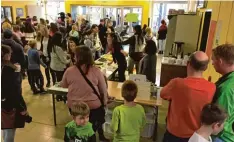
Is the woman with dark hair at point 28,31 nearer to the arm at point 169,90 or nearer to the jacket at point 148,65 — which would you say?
the jacket at point 148,65

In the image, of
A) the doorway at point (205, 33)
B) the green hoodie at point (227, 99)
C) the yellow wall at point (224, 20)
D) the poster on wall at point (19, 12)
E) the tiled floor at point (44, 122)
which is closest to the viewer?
the green hoodie at point (227, 99)

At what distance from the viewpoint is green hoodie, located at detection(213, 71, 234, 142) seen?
1.48 meters

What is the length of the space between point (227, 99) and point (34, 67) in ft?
12.8

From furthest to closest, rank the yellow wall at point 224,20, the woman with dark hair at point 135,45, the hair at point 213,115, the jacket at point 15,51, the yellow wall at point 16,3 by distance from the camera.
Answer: the yellow wall at point 16,3 → the woman with dark hair at point 135,45 → the jacket at point 15,51 → the yellow wall at point 224,20 → the hair at point 213,115

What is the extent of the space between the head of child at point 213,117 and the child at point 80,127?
982 millimetres

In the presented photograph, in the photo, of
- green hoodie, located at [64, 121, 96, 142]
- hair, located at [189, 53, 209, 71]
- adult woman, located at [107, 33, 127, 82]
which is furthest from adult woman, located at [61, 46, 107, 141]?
adult woman, located at [107, 33, 127, 82]

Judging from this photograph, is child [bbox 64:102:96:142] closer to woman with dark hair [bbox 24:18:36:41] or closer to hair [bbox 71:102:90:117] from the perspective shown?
hair [bbox 71:102:90:117]

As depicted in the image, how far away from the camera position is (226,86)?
149 cm

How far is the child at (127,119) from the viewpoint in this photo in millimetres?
2043

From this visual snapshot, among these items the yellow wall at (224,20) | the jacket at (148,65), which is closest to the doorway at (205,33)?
the yellow wall at (224,20)

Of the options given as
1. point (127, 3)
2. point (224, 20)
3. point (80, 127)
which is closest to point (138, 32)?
point (224, 20)

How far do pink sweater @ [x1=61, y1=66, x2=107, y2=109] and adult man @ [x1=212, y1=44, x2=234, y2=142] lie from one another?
1.20 m

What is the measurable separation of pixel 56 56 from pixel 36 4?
35.5ft

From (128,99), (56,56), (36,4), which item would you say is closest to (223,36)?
(128,99)
